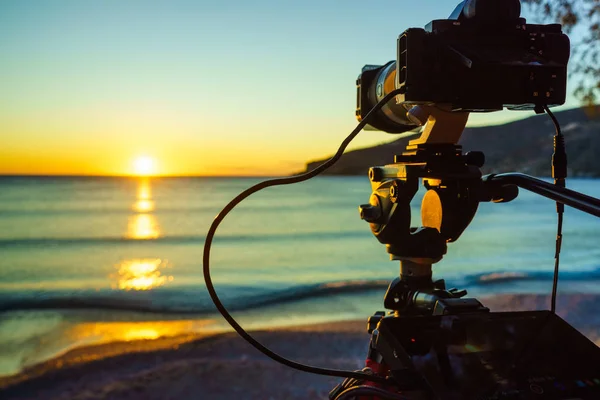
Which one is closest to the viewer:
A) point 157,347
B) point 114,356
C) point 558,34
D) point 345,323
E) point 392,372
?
point 392,372

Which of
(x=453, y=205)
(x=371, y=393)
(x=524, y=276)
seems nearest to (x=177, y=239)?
(x=524, y=276)

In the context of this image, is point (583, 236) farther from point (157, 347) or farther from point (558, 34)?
point (558, 34)

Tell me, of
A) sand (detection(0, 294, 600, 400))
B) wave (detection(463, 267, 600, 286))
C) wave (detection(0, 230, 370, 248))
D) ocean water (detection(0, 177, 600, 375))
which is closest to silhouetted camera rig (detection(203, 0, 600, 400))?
sand (detection(0, 294, 600, 400))

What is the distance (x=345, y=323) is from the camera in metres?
3.92

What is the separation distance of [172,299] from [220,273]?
1.56 m

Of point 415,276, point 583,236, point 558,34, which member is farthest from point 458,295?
point 583,236

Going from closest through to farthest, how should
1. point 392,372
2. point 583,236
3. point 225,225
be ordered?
1. point 392,372
2. point 583,236
3. point 225,225

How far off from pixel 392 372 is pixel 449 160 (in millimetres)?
569

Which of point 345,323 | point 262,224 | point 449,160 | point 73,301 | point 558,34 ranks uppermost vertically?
point 558,34

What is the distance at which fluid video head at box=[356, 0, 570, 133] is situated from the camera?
3.34 ft

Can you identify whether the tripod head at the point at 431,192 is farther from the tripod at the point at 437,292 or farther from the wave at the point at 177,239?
the wave at the point at 177,239

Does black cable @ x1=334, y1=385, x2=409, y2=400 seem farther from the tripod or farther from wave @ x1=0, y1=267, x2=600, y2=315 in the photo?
wave @ x1=0, y1=267, x2=600, y2=315

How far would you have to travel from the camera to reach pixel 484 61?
1.00m

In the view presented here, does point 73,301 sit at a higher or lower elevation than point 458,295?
lower
